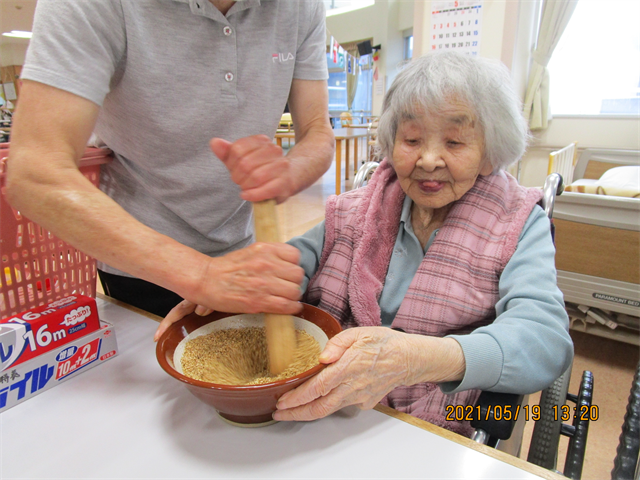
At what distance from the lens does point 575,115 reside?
4.58 meters

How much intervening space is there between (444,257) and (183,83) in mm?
748

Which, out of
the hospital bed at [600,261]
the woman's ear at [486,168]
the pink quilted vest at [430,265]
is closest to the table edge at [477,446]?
the pink quilted vest at [430,265]

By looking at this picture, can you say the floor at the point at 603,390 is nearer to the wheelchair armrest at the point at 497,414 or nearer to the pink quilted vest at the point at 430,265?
the pink quilted vest at the point at 430,265

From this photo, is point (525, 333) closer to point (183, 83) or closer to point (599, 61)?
point (183, 83)

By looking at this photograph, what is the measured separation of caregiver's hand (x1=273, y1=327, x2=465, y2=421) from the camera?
64cm

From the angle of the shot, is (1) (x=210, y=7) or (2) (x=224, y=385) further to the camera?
(1) (x=210, y=7)

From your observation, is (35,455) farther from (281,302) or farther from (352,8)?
(352,8)

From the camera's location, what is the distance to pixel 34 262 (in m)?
0.93

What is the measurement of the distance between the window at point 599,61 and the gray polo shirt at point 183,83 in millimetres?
4364

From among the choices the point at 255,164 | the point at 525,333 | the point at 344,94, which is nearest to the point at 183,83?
the point at 255,164

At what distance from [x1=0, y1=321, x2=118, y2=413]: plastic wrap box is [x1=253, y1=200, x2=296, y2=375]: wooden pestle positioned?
404mm

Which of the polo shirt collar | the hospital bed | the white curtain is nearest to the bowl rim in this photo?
the polo shirt collar

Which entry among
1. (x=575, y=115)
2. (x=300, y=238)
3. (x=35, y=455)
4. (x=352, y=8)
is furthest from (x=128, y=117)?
(x=352, y=8)
